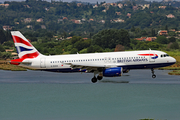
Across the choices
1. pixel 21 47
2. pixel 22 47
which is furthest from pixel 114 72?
pixel 21 47

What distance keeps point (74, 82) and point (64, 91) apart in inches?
346

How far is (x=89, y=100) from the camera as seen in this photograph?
2233 inches

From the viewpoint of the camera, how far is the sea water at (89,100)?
48.5 metres

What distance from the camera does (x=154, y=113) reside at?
4881 centimetres

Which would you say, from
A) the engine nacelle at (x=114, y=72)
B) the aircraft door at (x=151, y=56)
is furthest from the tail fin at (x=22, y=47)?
the aircraft door at (x=151, y=56)

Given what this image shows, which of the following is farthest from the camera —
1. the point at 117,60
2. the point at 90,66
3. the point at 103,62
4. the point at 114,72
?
the point at 103,62

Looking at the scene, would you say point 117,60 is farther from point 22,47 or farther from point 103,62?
point 22,47

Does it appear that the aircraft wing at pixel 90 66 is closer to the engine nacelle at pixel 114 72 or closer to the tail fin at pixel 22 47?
the engine nacelle at pixel 114 72

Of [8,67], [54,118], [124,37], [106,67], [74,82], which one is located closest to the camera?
[54,118]

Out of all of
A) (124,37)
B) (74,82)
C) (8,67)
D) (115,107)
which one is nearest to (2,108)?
(115,107)

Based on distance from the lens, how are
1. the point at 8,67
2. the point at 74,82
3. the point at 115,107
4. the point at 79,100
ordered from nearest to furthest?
1. the point at 115,107
2. the point at 79,100
3. the point at 74,82
4. the point at 8,67

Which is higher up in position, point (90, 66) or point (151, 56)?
point (151, 56)

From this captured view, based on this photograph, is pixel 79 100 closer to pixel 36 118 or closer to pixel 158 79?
pixel 36 118

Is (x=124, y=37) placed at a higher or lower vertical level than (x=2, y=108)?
higher
